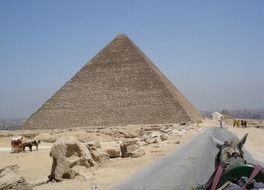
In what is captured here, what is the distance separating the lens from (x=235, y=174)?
2658mm

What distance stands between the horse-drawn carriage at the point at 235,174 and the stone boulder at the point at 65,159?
8.48 m

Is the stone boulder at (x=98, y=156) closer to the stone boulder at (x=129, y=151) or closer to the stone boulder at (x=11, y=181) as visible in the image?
the stone boulder at (x=129, y=151)

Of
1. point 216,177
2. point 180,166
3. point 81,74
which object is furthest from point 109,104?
point 216,177

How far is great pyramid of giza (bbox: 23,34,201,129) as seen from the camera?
85.2 meters

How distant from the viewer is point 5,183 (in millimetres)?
7363

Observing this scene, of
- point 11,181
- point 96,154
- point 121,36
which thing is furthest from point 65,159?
point 121,36

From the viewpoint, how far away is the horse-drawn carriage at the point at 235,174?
252 centimetres

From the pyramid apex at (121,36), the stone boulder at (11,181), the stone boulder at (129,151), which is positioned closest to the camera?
the stone boulder at (11,181)

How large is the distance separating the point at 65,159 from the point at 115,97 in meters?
82.3

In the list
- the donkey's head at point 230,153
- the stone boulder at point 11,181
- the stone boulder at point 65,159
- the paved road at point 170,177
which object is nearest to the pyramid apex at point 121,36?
the paved road at point 170,177

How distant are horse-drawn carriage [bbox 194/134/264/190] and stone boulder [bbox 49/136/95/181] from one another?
27.8 ft

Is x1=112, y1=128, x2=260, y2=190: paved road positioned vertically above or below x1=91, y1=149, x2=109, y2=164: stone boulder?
below

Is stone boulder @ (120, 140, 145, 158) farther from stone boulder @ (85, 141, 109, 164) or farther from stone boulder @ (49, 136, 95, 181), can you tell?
stone boulder @ (49, 136, 95, 181)

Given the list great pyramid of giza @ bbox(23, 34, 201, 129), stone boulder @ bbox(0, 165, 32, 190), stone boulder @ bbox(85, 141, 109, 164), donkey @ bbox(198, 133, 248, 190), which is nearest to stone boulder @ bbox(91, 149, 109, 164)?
stone boulder @ bbox(85, 141, 109, 164)
